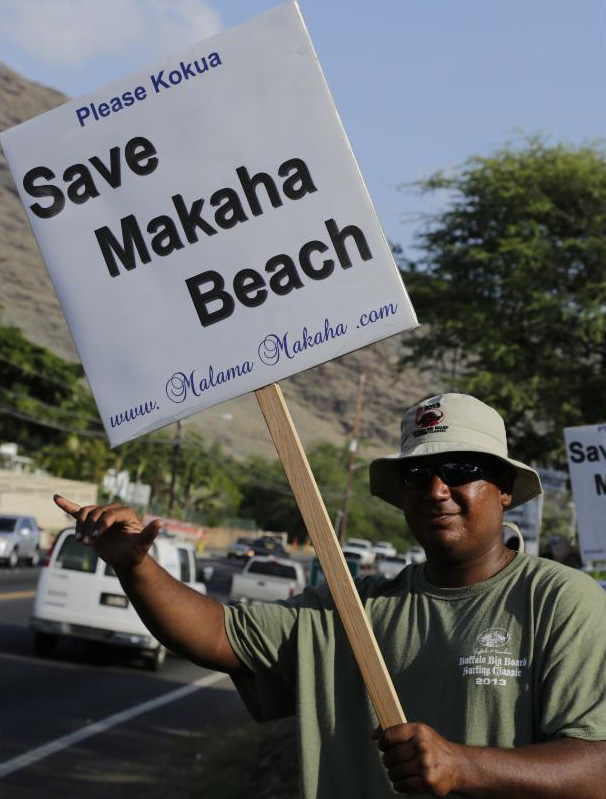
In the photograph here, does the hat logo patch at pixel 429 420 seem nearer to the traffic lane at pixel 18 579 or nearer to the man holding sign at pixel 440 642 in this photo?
the man holding sign at pixel 440 642

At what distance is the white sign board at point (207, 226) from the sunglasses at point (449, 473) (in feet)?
1.19

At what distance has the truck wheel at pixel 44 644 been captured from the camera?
1802 cm

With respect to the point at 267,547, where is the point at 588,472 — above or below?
below

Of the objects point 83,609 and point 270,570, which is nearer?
point 83,609

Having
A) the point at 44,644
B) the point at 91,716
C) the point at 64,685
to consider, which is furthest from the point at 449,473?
the point at 44,644

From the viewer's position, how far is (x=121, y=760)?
1143cm

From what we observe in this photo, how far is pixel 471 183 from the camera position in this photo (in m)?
26.9

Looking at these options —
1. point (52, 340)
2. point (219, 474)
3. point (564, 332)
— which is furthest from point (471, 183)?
point (52, 340)

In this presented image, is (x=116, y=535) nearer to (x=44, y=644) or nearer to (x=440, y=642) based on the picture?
(x=440, y=642)

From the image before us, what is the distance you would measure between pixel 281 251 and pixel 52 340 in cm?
18939

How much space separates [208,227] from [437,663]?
1299 millimetres

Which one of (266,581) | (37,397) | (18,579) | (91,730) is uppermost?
(37,397)

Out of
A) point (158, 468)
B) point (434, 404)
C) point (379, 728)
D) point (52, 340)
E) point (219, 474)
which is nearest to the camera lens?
point (379, 728)

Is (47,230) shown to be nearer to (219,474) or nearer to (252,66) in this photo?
(252,66)
